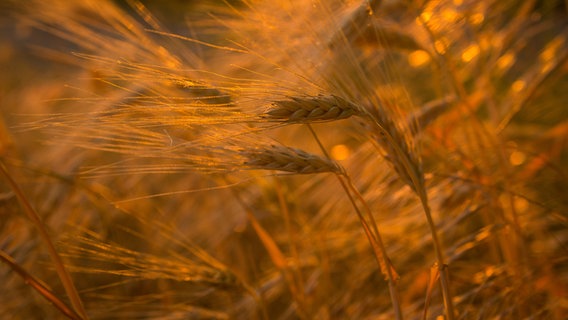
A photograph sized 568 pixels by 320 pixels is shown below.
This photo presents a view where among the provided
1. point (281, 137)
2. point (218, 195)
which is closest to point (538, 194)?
point (281, 137)

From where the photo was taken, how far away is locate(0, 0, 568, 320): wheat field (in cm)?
64

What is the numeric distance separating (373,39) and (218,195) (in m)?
0.68

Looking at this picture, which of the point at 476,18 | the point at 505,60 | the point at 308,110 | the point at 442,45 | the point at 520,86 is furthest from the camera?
the point at 505,60

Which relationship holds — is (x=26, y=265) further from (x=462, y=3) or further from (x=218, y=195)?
(x=462, y=3)

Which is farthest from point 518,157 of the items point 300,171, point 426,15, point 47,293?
point 47,293

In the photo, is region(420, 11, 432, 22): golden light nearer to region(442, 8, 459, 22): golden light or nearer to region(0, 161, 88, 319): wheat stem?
region(442, 8, 459, 22): golden light

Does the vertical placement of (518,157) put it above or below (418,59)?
below

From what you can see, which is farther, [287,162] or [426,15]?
[426,15]

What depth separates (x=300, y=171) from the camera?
24.4 inches

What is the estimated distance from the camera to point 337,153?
5.08 feet

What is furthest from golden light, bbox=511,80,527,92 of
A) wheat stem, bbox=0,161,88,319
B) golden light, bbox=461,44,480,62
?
wheat stem, bbox=0,161,88,319

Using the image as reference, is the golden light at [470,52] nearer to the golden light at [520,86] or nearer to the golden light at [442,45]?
the golden light at [520,86]

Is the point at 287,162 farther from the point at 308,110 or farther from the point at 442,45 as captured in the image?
the point at 442,45

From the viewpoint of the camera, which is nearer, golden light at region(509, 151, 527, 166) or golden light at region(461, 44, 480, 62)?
golden light at region(461, 44, 480, 62)
